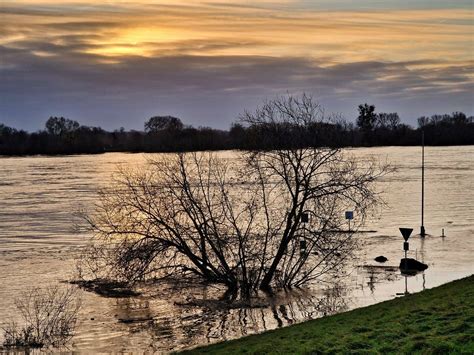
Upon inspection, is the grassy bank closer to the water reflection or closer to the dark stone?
the water reflection

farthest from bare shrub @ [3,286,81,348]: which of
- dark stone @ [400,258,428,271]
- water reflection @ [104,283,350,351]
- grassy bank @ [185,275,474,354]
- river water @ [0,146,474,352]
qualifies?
dark stone @ [400,258,428,271]

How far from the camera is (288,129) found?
31703 mm

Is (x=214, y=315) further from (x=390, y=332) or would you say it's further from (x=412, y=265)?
(x=412, y=265)

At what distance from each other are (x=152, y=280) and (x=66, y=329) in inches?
296

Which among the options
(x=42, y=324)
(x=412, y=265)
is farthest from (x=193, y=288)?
(x=412, y=265)

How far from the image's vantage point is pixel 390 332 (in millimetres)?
15891

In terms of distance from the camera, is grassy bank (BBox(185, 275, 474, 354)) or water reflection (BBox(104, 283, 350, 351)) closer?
grassy bank (BBox(185, 275, 474, 354))

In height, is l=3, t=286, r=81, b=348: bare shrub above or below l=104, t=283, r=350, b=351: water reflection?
above

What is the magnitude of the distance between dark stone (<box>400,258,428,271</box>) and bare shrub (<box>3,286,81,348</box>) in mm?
15616

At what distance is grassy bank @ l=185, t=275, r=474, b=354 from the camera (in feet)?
46.4

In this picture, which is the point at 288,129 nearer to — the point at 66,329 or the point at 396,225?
the point at 66,329

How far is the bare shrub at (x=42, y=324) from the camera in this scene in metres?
23.6

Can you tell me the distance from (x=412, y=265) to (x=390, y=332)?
68.7 ft

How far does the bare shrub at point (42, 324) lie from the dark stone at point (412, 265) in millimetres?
15616
